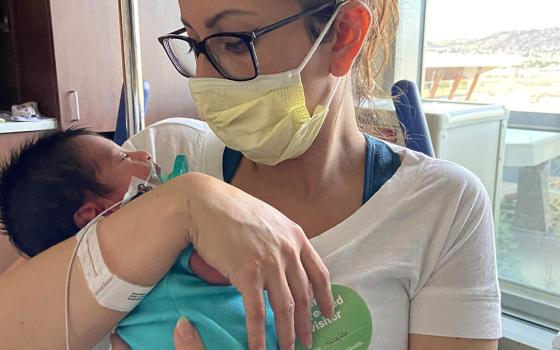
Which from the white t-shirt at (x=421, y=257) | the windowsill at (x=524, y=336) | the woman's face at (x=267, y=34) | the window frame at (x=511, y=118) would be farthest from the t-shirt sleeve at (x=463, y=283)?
the windowsill at (x=524, y=336)

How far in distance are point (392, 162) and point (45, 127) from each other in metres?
2.13

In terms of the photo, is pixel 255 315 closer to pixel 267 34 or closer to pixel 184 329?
pixel 184 329

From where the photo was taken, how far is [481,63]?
2135 millimetres

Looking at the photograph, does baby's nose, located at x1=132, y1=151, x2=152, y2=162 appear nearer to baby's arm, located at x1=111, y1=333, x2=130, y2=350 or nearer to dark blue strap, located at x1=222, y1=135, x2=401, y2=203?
dark blue strap, located at x1=222, y1=135, x2=401, y2=203

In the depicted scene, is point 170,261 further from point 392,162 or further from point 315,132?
point 392,162

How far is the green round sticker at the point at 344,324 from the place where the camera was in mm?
870

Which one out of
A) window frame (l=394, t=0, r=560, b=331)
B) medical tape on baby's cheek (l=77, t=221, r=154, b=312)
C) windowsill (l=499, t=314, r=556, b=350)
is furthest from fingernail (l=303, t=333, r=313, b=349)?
windowsill (l=499, t=314, r=556, b=350)

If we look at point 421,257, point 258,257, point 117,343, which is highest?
point 258,257

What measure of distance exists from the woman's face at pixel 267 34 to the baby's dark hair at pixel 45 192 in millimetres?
307

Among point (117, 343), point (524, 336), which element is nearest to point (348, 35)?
point (117, 343)

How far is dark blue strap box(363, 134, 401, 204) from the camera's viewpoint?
3.34 feet

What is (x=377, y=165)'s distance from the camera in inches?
41.6

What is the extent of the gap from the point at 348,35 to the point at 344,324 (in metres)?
0.53

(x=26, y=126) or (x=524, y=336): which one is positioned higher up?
(x=26, y=126)
